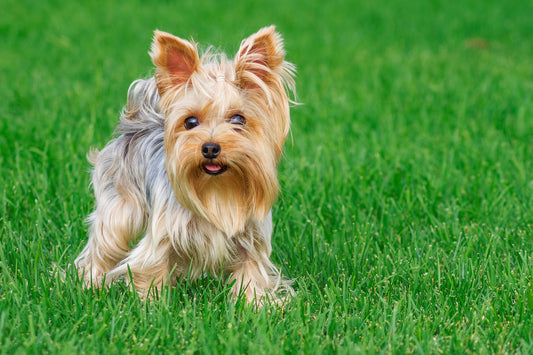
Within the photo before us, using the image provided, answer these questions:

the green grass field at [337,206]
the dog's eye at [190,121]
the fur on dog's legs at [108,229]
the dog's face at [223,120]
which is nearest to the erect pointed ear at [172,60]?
the dog's face at [223,120]

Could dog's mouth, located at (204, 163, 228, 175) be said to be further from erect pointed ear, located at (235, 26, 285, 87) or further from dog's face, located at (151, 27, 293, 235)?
erect pointed ear, located at (235, 26, 285, 87)

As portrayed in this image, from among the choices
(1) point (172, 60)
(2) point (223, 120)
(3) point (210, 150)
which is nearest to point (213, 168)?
(3) point (210, 150)

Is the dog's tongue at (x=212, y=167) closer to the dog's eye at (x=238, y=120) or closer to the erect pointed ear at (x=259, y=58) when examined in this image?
the dog's eye at (x=238, y=120)

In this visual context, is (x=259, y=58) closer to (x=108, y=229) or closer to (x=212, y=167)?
(x=212, y=167)

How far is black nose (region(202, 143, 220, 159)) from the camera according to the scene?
321cm

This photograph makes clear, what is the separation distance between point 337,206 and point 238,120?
1780mm

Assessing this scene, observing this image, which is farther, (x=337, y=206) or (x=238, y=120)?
(x=337, y=206)

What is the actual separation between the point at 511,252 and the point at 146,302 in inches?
88.7

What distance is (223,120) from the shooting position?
334 centimetres

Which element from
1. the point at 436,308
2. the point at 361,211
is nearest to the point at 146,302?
the point at 436,308

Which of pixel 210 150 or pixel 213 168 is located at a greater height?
pixel 210 150

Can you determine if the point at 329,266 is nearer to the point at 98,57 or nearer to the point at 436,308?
the point at 436,308

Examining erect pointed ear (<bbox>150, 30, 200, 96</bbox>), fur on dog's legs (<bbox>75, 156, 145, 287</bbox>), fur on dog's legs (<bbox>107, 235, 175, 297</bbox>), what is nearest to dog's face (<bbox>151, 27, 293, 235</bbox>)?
erect pointed ear (<bbox>150, 30, 200, 96</bbox>)

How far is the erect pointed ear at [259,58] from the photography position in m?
3.36
